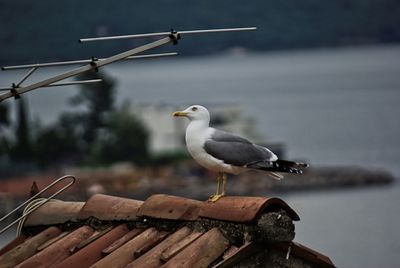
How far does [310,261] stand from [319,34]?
12692 cm

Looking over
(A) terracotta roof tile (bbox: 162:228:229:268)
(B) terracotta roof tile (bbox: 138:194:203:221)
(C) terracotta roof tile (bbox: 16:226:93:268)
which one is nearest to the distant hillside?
(C) terracotta roof tile (bbox: 16:226:93:268)

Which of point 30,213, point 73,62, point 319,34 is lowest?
point 319,34

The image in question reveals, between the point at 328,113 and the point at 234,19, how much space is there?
30.3 metres

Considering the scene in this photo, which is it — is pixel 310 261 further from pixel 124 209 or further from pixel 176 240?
pixel 124 209

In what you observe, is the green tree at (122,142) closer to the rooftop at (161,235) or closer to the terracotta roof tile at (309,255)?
the rooftop at (161,235)

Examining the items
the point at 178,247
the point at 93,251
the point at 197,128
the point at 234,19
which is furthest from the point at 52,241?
the point at 234,19

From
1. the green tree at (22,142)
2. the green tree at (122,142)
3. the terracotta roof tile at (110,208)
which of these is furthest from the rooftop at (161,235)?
the green tree at (122,142)

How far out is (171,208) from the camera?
624cm

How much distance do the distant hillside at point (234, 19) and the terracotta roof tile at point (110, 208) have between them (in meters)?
66.4

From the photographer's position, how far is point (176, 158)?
9006 centimetres

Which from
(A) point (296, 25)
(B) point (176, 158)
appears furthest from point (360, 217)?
(A) point (296, 25)

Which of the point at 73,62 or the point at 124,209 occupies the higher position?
the point at 73,62

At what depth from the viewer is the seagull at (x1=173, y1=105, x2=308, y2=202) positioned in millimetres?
6590

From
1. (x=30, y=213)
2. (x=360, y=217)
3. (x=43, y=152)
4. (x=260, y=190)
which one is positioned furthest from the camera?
(x=43, y=152)
